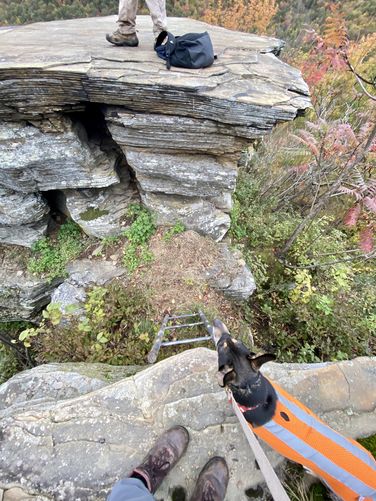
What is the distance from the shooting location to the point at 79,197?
5.36 metres

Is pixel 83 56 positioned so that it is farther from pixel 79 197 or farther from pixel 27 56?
pixel 79 197

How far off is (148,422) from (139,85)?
3.91m

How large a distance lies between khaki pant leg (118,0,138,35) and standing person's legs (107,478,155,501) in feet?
18.0

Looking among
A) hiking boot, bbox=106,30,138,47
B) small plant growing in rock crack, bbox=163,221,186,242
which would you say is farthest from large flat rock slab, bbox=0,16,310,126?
small plant growing in rock crack, bbox=163,221,186,242

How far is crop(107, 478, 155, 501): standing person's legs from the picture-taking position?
2.28 m

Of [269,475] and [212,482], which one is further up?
[269,475]

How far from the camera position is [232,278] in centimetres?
522

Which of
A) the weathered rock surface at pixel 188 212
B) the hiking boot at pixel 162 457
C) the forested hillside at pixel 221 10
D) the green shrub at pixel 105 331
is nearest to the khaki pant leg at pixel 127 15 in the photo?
the weathered rock surface at pixel 188 212

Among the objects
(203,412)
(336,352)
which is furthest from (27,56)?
(336,352)

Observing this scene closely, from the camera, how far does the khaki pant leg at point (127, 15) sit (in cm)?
413

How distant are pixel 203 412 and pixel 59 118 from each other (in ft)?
13.7

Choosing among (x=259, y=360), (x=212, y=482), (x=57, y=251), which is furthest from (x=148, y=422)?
(x=57, y=251)

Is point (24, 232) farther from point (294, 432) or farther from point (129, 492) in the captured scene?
point (294, 432)

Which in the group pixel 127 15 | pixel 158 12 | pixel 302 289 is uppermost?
pixel 158 12
